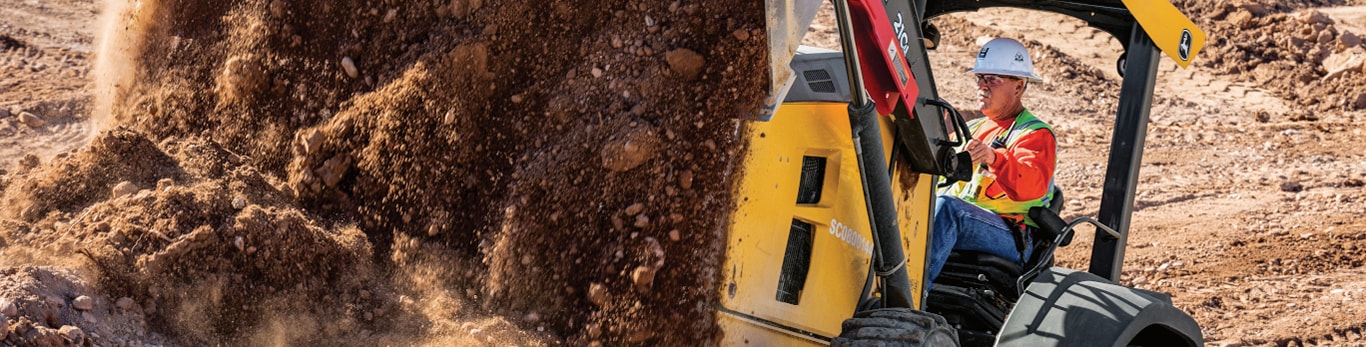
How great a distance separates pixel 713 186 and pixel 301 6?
1.58 metres

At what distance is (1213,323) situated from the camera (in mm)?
7645

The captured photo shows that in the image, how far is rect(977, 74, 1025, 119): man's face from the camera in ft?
17.5

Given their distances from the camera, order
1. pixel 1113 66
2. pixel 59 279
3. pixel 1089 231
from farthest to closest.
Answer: pixel 1113 66
pixel 1089 231
pixel 59 279

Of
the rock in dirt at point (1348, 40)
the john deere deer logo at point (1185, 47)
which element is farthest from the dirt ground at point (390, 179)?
the rock in dirt at point (1348, 40)

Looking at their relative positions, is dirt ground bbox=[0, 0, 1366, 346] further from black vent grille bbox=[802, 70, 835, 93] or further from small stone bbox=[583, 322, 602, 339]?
black vent grille bbox=[802, 70, 835, 93]

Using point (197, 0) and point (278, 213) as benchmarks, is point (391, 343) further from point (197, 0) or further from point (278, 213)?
point (197, 0)

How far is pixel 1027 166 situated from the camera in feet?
16.4

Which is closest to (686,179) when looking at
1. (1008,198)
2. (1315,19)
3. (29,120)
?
(1008,198)

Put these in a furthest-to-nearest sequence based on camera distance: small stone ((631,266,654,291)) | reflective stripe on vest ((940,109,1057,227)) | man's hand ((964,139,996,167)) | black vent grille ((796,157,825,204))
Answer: reflective stripe on vest ((940,109,1057,227)) < man's hand ((964,139,996,167)) < black vent grille ((796,157,825,204)) < small stone ((631,266,654,291))

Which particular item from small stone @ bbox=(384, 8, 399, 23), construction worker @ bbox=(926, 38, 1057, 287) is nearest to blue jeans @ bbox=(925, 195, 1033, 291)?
construction worker @ bbox=(926, 38, 1057, 287)

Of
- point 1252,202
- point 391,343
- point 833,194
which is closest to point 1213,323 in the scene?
Result: point 1252,202

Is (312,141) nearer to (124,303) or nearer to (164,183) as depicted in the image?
(164,183)

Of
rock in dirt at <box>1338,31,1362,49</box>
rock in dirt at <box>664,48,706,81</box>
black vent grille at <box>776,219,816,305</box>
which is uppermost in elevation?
rock in dirt at <box>664,48,706,81</box>

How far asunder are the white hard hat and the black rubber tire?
150 cm
